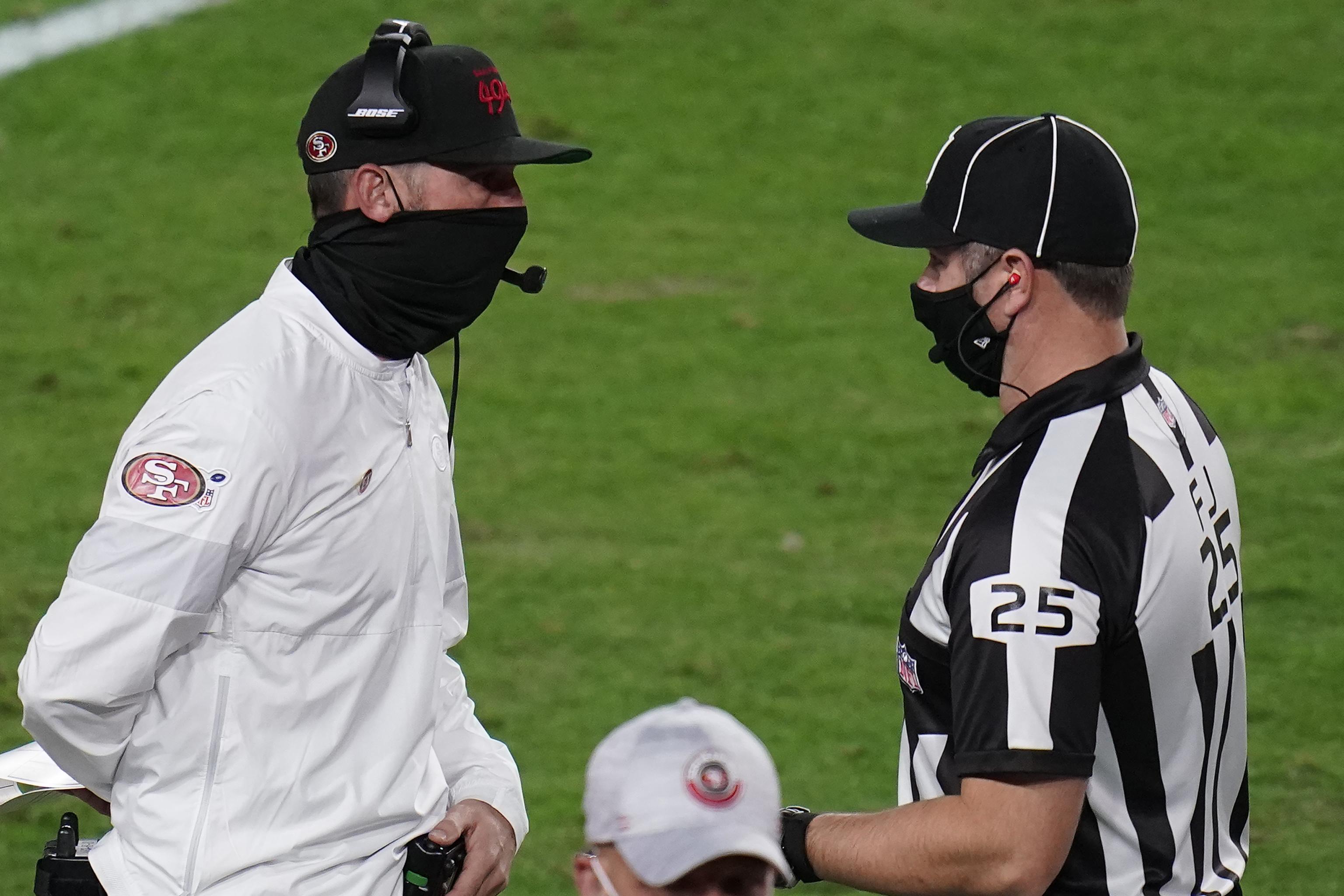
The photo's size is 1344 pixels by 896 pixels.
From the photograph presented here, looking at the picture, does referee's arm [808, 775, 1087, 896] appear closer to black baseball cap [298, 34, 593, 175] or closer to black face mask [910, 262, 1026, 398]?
black face mask [910, 262, 1026, 398]

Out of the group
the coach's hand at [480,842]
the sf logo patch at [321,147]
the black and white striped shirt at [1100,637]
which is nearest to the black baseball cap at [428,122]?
the sf logo patch at [321,147]

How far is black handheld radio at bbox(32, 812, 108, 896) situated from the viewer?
2812 mm

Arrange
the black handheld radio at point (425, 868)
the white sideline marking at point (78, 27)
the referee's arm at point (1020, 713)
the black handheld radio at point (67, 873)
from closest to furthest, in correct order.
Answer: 1. the referee's arm at point (1020, 713)
2. the black handheld radio at point (67, 873)
3. the black handheld radio at point (425, 868)
4. the white sideline marking at point (78, 27)

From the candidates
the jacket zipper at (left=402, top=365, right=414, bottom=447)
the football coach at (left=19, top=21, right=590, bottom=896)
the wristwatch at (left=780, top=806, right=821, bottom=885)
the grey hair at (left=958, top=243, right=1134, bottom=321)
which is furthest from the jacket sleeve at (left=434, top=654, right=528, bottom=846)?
the grey hair at (left=958, top=243, right=1134, bottom=321)

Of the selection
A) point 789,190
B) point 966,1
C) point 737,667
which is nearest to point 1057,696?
point 737,667

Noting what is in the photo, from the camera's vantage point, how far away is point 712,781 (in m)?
2.08

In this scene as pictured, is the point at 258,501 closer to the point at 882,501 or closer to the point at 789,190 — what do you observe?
the point at 882,501

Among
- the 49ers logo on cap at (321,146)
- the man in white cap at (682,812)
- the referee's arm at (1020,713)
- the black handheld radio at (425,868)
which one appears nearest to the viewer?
the man in white cap at (682,812)

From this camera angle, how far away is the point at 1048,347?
290cm

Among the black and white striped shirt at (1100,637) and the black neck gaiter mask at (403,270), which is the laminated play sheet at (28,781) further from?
the black and white striped shirt at (1100,637)

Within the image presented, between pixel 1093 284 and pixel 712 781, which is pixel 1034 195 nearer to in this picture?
pixel 1093 284

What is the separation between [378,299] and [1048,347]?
1.13m

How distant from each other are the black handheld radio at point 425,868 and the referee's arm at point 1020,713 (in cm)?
81

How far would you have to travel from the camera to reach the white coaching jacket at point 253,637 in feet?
8.70
